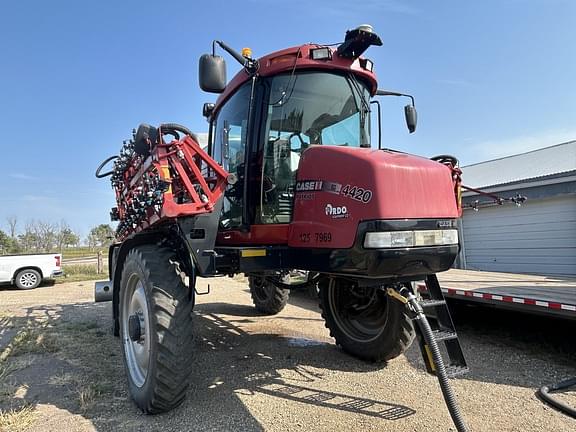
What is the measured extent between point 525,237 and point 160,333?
37.3ft

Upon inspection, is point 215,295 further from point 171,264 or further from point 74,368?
point 171,264

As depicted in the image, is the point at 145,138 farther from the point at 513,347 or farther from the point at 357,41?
the point at 513,347

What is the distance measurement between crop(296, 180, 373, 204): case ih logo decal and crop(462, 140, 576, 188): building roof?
9993 mm

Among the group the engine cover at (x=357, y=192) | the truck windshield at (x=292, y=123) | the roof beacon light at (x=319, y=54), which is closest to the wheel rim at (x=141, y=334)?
the truck windshield at (x=292, y=123)

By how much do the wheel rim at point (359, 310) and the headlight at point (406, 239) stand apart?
4.76 ft

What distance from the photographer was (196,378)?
4.07 metres

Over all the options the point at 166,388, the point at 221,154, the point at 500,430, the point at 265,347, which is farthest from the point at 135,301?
the point at 500,430

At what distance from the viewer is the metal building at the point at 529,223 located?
34.9ft

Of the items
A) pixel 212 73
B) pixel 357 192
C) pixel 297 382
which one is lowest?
pixel 297 382

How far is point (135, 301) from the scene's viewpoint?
3.83 meters

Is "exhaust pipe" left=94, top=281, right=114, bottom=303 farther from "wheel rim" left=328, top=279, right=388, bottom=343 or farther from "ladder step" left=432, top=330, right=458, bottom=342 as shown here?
"ladder step" left=432, top=330, right=458, bottom=342

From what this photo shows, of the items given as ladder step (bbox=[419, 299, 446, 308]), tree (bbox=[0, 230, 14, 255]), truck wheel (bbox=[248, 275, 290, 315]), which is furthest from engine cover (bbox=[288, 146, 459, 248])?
tree (bbox=[0, 230, 14, 255])

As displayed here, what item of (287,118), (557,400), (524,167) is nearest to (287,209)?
(287,118)

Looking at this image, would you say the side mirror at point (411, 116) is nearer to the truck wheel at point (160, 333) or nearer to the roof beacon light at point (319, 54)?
the roof beacon light at point (319, 54)
